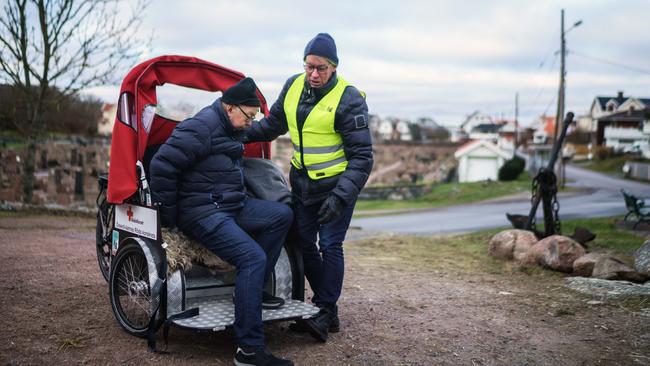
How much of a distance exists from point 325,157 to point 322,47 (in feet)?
2.77

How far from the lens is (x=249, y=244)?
4617mm

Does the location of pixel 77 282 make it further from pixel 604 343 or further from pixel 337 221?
pixel 604 343

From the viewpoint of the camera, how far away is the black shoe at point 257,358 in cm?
430

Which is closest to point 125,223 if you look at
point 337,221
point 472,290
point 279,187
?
point 279,187

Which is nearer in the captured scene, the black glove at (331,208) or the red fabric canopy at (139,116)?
the black glove at (331,208)

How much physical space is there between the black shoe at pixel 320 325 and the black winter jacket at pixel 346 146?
2.93ft

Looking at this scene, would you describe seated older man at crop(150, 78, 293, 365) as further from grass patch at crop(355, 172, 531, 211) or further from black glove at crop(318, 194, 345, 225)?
grass patch at crop(355, 172, 531, 211)

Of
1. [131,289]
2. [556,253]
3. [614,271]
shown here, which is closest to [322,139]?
[131,289]

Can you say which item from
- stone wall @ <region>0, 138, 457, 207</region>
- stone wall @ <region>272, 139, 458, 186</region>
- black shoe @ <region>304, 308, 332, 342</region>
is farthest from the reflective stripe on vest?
stone wall @ <region>272, 139, 458, 186</region>

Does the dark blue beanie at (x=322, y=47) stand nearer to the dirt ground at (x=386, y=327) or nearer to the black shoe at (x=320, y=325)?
the black shoe at (x=320, y=325)

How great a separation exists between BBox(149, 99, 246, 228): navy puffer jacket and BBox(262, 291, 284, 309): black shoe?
0.75m

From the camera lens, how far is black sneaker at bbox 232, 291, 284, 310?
4.97 m

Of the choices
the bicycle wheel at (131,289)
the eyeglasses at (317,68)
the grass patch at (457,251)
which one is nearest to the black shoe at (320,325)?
the bicycle wheel at (131,289)

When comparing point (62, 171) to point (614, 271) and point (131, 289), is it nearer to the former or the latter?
point (131, 289)
